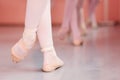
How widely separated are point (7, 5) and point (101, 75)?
262cm

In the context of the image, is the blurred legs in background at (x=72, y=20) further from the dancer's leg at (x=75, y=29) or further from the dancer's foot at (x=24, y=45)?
the dancer's foot at (x=24, y=45)

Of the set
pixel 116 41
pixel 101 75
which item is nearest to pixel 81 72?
pixel 101 75

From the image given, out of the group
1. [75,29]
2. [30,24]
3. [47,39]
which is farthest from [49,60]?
[75,29]

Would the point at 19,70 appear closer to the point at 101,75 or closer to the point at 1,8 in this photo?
the point at 101,75

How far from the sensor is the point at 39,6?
1.22 m

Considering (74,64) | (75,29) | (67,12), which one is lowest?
(74,64)

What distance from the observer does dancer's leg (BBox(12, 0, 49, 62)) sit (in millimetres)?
1220

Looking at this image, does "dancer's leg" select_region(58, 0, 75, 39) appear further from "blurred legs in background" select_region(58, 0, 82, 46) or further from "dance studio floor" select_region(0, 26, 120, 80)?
"dance studio floor" select_region(0, 26, 120, 80)

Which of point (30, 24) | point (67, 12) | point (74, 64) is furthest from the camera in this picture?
point (67, 12)

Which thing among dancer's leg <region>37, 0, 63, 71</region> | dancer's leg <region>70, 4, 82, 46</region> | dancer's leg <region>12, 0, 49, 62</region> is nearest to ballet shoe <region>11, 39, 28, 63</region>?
dancer's leg <region>12, 0, 49, 62</region>

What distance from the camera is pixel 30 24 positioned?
1.24 metres

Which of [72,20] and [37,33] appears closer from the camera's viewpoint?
[37,33]

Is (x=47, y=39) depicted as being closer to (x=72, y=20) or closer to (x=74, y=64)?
(x=74, y=64)

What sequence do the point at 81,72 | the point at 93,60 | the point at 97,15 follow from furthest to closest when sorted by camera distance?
1. the point at 97,15
2. the point at 93,60
3. the point at 81,72
